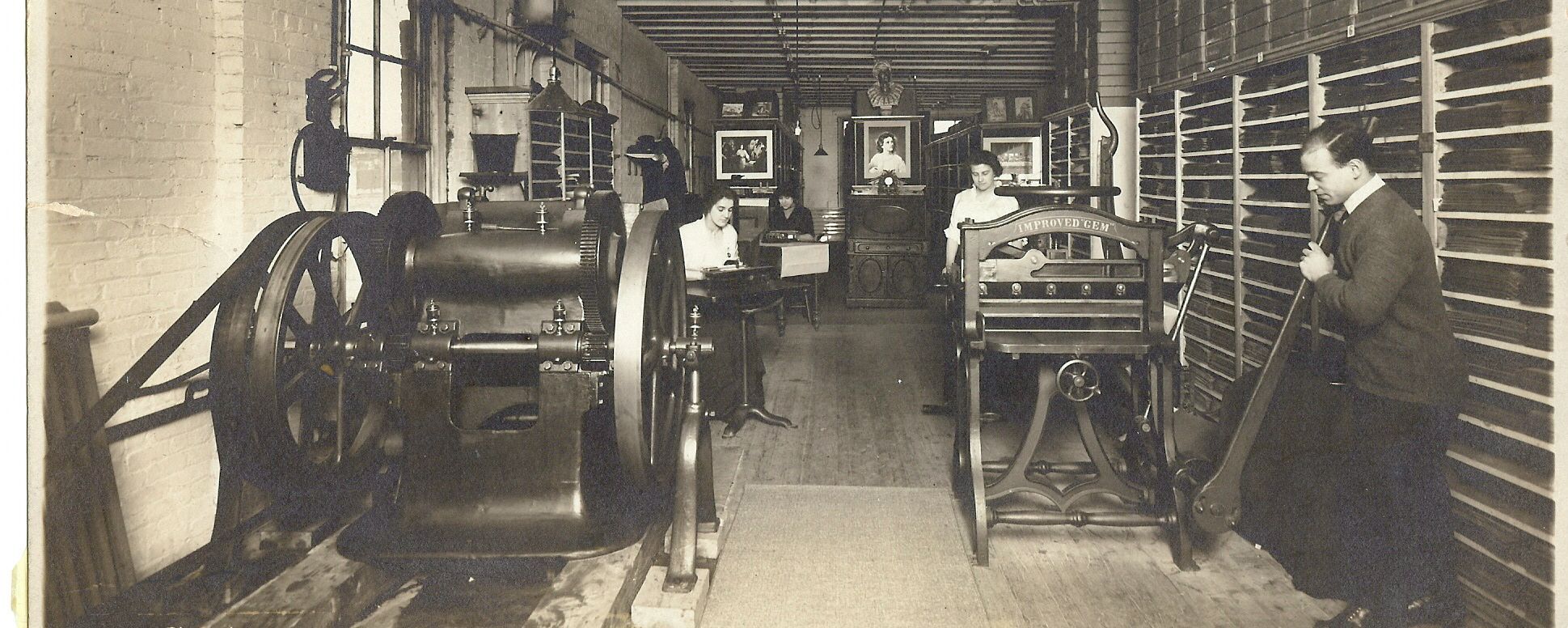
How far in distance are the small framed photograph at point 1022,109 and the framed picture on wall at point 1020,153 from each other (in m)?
0.28

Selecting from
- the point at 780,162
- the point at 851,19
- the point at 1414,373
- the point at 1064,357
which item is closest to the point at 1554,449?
the point at 1414,373

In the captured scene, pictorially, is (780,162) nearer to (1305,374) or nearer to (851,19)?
(851,19)

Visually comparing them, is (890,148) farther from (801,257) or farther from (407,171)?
(407,171)

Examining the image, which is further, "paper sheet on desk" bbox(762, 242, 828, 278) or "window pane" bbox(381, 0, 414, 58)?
"paper sheet on desk" bbox(762, 242, 828, 278)

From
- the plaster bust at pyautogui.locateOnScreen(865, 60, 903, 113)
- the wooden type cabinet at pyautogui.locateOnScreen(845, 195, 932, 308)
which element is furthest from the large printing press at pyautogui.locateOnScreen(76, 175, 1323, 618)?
the plaster bust at pyautogui.locateOnScreen(865, 60, 903, 113)

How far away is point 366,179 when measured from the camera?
4.17m

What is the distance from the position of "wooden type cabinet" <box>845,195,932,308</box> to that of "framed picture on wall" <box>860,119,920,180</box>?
202 cm

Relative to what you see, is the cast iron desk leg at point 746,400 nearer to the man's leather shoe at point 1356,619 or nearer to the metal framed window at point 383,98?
the metal framed window at point 383,98

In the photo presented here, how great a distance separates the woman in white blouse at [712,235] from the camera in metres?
4.99

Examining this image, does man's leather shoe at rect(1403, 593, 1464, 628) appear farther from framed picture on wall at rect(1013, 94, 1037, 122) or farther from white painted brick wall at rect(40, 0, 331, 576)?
framed picture on wall at rect(1013, 94, 1037, 122)

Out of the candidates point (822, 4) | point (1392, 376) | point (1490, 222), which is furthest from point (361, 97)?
point (822, 4)

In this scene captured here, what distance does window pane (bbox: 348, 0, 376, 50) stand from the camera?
13.1ft

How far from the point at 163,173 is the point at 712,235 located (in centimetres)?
273

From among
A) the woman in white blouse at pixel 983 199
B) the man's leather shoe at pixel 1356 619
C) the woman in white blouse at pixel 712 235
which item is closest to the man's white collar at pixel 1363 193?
the man's leather shoe at pixel 1356 619
